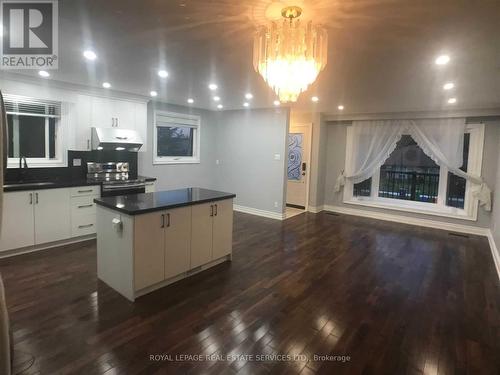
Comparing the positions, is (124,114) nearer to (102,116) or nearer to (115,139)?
(102,116)

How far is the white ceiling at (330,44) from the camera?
6.37ft

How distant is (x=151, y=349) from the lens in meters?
2.15

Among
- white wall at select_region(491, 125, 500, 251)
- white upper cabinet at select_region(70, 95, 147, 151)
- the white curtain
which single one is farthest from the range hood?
white wall at select_region(491, 125, 500, 251)

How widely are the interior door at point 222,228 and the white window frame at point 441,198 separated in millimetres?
4163

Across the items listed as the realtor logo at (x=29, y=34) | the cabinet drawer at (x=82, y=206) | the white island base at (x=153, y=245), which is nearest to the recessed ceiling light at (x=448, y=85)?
the white island base at (x=153, y=245)

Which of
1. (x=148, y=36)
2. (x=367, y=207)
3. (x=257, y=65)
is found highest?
(x=148, y=36)

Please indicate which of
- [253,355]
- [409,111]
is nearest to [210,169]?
[409,111]

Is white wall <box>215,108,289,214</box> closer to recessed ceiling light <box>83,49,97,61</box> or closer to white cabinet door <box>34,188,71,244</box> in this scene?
white cabinet door <box>34,188,71,244</box>

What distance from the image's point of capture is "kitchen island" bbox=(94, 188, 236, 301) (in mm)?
2777

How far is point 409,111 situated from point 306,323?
4.98 meters

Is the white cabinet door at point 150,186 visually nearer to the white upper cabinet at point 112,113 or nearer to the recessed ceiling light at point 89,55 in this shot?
the white upper cabinet at point 112,113

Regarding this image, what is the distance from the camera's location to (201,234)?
3.39 m

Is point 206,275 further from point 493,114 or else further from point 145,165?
point 493,114

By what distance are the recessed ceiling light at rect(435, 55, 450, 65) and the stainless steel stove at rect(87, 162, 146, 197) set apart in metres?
4.47
